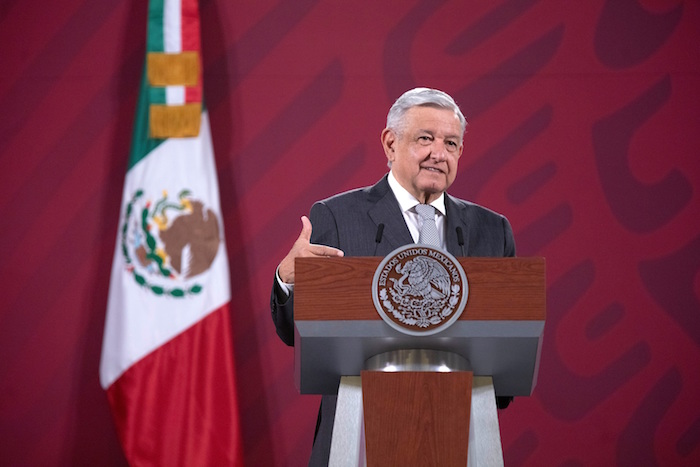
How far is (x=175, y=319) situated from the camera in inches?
136

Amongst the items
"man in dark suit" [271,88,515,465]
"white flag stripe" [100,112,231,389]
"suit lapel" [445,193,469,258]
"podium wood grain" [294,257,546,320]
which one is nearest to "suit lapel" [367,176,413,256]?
"man in dark suit" [271,88,515,465]

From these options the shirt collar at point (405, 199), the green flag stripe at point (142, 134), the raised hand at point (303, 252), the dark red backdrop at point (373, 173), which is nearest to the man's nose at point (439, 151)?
the shirt collar at point (405, 199)

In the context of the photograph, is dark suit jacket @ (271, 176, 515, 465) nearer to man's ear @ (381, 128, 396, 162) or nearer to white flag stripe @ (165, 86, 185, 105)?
man's ear @ (381, 128, 396, 162)

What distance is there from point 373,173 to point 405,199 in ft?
5.03

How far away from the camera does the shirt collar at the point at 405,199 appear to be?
220 cm

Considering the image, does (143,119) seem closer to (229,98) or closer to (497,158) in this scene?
(229,98)

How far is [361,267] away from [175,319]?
2171 mm

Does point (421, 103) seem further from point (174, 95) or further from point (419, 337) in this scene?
point (174, 95)

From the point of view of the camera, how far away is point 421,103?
2271mm

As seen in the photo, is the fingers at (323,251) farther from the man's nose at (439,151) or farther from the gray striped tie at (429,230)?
the man's nose at (439,151)

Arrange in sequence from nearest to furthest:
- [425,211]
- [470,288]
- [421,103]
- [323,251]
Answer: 1. [470,288]
2. [323,251]
3. [425,211]
4. [421,103]

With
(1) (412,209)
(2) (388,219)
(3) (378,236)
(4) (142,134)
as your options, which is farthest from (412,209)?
(4) (142,134)

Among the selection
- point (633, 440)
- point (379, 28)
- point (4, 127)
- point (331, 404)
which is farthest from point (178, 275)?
point (633, 440)

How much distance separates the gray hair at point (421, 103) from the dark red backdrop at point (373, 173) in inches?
55.1
